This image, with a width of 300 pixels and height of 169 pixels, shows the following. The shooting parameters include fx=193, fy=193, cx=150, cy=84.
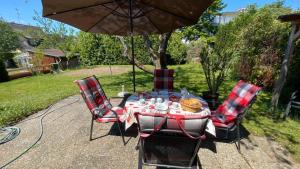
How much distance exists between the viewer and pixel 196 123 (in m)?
1.84

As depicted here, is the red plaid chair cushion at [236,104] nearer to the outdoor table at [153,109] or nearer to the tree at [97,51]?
the outdoor table at [153,109]

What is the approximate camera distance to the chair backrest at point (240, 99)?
121 inches

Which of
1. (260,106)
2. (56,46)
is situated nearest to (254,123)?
(260,106)

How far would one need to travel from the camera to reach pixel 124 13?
3936mm

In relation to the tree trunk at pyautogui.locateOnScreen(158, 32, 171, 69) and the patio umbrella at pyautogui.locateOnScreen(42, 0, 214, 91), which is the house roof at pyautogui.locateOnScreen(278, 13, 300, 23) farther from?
the tree trunk at pyautogui.locateOnScreen(158, 32, 171, 69)

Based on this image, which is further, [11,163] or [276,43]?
[276,43]

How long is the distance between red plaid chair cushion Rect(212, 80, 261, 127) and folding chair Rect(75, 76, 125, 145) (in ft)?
5.69

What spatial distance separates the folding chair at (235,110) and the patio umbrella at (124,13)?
4.98 feet

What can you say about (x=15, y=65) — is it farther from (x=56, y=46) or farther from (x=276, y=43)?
(x=276, y=43)

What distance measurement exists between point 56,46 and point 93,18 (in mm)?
31827

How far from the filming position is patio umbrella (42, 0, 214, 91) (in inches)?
116

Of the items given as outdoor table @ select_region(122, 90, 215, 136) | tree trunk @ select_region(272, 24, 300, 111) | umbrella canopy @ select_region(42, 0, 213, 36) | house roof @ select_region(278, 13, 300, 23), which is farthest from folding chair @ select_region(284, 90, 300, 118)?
umbrella canopy @ select_region(42, 0, 213, 36)

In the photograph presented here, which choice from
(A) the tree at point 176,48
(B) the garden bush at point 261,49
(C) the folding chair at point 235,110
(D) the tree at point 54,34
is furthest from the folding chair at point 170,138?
(D) the tree at point 54,34

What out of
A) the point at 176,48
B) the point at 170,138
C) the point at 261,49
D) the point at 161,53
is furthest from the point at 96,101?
the point at 176,48
